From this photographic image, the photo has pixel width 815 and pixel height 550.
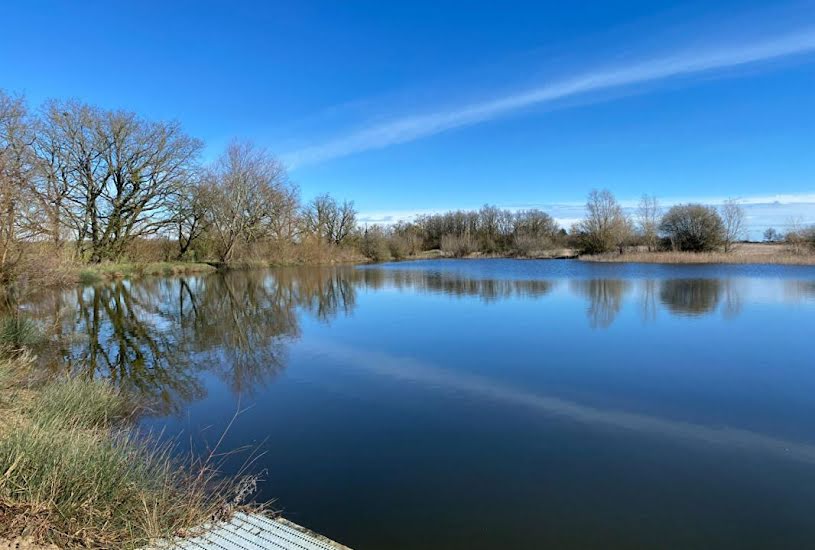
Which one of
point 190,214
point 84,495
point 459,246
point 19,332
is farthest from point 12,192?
point 459,246

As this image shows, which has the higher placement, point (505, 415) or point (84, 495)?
point (84, 495)

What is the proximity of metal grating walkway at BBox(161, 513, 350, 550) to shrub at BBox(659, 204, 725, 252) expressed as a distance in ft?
139

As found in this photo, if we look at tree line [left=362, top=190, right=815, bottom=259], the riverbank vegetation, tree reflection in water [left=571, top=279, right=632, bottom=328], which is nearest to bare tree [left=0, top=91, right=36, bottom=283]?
the riverbank vegetation

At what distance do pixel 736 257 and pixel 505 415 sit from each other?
1385 inches

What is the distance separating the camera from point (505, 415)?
5.26m

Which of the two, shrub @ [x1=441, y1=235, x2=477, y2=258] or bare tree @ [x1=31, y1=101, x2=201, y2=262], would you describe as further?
shrub @ [x1=441, y1=235, x2=477, y2=258]

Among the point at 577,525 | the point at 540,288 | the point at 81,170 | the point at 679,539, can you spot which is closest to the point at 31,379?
the point at 577,525

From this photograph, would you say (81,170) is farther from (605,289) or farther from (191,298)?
(605,289)

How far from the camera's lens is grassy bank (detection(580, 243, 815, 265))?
30.3m

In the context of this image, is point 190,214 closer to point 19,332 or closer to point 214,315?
point 214,315

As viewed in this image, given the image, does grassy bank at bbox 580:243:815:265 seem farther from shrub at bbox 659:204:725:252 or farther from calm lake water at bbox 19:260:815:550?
calm lake water at bbox 19:260:815:550

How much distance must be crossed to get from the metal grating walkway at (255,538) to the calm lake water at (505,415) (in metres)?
0.40

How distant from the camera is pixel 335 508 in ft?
11.3

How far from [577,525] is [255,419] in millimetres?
3515
